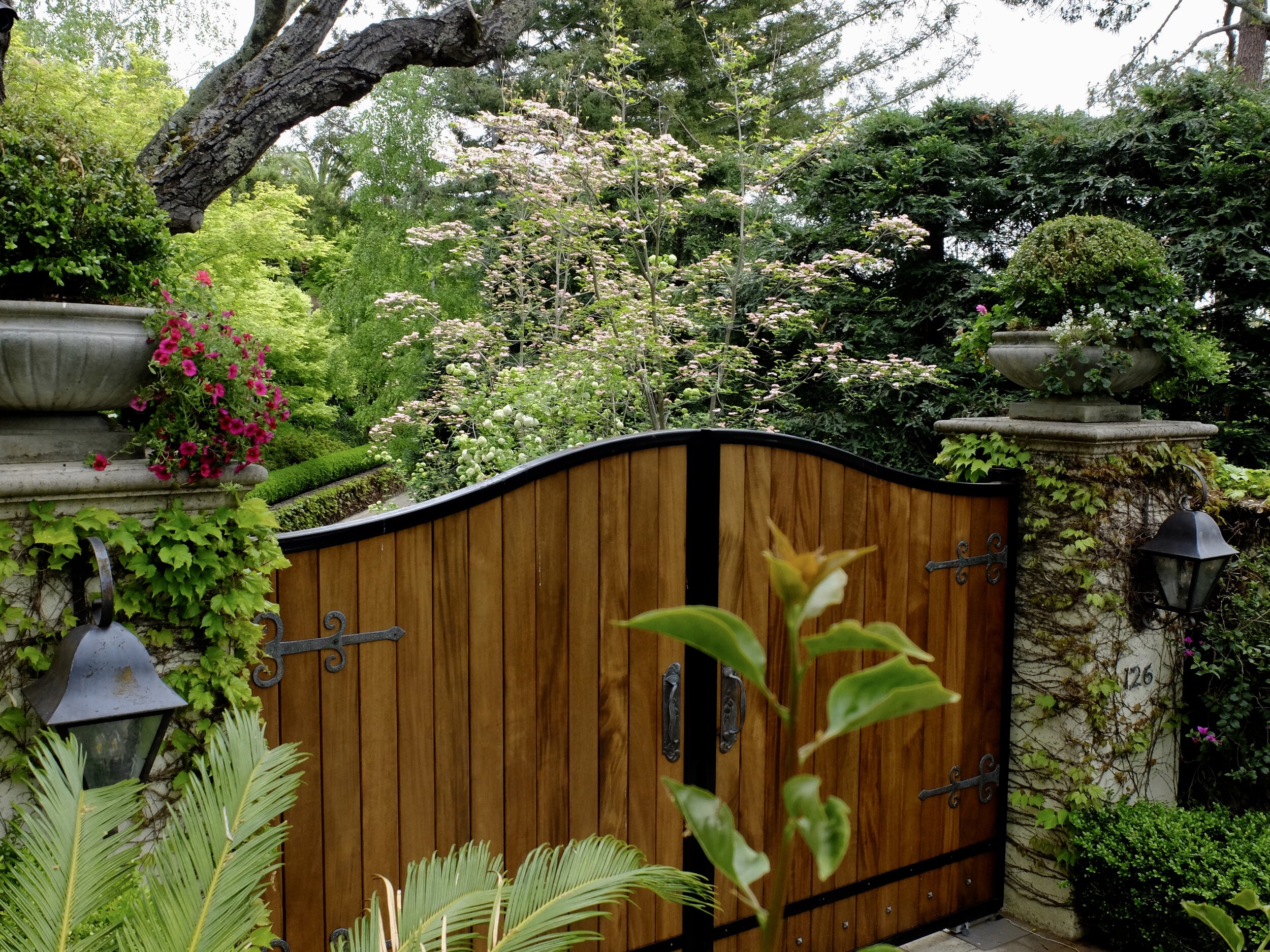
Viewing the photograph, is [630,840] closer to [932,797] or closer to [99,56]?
[932,797]

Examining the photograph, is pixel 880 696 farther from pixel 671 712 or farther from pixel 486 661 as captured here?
pixel 671 712

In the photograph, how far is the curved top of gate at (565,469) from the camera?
2.16 meters

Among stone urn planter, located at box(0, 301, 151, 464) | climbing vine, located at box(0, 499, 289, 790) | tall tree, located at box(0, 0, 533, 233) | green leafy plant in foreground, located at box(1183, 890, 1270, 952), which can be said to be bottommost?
green leafy plant in foreground, located at box(1183, 890, 1270, 952)

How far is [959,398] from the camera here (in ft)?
21.4

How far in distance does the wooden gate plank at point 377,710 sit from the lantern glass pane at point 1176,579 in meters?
2.63

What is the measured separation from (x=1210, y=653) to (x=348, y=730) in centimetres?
323

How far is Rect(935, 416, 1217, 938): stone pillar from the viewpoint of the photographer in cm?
327

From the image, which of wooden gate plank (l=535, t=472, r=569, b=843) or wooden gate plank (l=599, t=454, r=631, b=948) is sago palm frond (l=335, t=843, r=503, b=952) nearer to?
wooden gate plank (l=535, t=472, r=569, b=843)

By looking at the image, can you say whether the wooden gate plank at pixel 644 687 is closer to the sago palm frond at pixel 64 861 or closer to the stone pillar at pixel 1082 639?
the sago palm frond at pixel 64 861

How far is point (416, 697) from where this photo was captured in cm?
231

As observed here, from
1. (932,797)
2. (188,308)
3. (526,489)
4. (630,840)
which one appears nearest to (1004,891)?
(932,797)

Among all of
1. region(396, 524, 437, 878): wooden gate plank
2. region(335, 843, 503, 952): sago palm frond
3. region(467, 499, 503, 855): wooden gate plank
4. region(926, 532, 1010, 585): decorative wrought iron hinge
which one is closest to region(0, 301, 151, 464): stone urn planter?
region(396, 524, 437, 878): wooden gate plank

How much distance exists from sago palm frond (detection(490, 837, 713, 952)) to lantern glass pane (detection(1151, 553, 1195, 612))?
6.96 ft

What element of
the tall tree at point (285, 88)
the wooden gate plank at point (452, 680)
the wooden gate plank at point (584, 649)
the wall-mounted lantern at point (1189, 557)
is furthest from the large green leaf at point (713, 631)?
the tall tree at point (285, 88)
